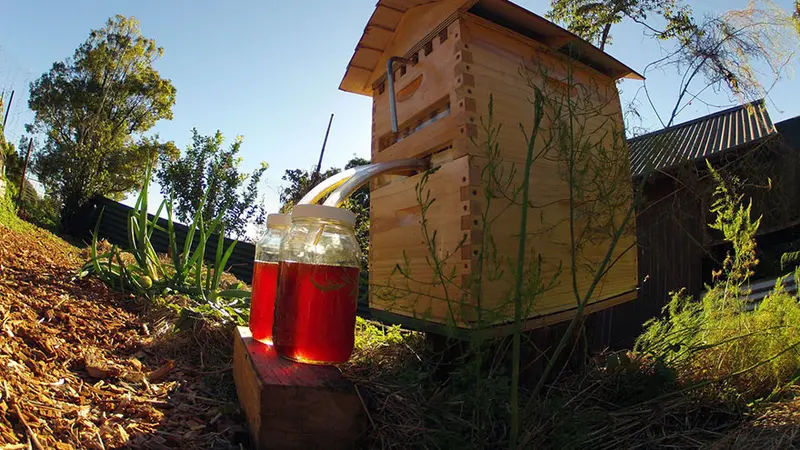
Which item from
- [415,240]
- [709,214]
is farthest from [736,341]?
[709,214]

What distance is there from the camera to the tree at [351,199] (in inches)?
103

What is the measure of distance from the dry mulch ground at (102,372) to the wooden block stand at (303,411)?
166 mm

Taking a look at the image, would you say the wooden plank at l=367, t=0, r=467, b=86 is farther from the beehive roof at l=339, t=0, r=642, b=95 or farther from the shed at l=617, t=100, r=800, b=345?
the shed at l=617, t=100, r=800, b=345

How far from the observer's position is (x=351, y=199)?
7.63ft

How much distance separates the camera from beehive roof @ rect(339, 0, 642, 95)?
2125 mm

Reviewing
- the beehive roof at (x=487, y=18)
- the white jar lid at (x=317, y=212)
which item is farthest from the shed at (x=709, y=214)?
the white jar lid at (x=317, y=212)

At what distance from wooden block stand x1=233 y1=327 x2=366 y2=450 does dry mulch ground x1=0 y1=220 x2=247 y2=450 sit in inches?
6.5

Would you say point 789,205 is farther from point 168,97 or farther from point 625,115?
point 168,97

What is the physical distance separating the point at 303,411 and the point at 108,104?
18.5 m

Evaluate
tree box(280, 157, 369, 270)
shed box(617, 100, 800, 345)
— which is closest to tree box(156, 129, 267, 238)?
tree box(280, 157, 369, 270)

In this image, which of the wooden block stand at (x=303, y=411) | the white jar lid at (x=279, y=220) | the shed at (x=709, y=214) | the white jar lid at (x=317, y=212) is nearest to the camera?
the wooden block stand at (x=303, y=411)

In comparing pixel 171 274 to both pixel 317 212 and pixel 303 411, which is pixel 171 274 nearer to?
pixel 317 212

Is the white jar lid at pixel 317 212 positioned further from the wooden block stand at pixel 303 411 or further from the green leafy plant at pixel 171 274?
the green leafy plant at pixel 171 274

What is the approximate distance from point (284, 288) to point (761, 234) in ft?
22.9
